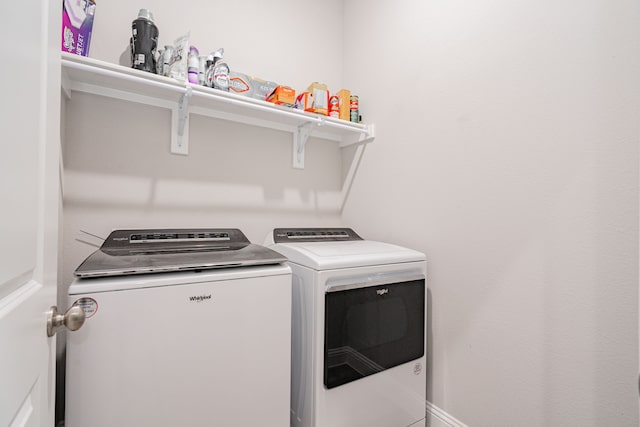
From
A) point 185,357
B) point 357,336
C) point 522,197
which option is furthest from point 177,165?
point 522,197

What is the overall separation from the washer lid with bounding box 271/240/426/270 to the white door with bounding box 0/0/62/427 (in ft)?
2.66

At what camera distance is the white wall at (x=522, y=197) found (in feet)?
3.21

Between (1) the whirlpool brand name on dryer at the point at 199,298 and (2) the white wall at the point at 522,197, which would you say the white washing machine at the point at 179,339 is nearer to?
(1) the whirlpool brand name on dryer at the point at 199,298

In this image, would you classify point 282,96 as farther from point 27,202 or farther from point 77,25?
point 27,202

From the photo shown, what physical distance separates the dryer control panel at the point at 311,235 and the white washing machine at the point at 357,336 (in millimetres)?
142

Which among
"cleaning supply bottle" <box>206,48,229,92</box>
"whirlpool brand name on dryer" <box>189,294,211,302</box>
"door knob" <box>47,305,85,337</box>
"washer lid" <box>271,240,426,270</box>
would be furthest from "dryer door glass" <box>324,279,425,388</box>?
"cleaning supply bottle" <box>206,48,229,92</box>

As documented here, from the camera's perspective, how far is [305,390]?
124cm

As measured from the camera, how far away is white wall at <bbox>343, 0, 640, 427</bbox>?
0.98 m

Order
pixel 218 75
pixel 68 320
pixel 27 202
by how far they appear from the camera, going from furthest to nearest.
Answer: pixel 218 75 → pixel 68 320 → pixel 27 202

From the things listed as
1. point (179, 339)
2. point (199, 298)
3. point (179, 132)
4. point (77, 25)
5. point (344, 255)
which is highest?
point (77, 25)

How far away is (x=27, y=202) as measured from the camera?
477mm

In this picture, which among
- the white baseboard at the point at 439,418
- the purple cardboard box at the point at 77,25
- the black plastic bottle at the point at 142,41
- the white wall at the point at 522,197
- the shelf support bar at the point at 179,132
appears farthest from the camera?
the shelf support bar at the point at 179,132

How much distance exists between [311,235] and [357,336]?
25.2 inches

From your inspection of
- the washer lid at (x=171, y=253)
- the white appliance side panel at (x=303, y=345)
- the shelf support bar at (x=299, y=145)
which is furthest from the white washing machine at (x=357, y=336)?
the shelf support bar at (x=299, y=145)
